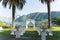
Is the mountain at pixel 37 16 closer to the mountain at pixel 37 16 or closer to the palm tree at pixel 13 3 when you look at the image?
the mountain at pixel 37 16

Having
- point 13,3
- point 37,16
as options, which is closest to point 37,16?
point 37,16

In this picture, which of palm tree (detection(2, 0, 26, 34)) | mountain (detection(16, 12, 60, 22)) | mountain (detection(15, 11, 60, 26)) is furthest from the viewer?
mountain (detection(16, 12, 60, 22))

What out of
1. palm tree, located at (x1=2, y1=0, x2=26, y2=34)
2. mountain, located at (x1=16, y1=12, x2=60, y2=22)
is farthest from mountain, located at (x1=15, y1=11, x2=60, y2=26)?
palm tree, located at (x1=2, y1=0, x2=26, y2=34)

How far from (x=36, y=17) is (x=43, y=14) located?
2.62m

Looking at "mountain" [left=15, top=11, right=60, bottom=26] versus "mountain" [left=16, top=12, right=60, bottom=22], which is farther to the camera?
"mountain" [left=16, top=12, right=60, bottom=22]

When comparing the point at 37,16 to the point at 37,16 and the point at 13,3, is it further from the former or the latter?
the point at 13,3

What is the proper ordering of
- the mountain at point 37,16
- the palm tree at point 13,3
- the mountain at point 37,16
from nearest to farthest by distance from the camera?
the palm tree at point 13,3
the mountain at point 37,16
the mountain at point 37,16

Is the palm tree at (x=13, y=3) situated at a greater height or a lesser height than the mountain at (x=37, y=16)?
greater

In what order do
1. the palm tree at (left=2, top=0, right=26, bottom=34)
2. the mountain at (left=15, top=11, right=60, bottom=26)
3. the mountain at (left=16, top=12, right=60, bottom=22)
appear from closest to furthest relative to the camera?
1. the palm tree at (left=2, top=0, right=26, bottom=34)
2. the mountain at (left=15, top=11, right=60, bottom=26)
3. the mountain at (left=16, top=12, right=60, bottom=22)

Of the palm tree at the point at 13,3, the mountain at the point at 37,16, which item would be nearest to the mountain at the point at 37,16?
the mountain at the point at 37,16

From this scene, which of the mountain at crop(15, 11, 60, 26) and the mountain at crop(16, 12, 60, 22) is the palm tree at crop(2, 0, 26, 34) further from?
the mountain at crop(16, 12, 60, 22)

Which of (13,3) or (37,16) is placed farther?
(37,16)

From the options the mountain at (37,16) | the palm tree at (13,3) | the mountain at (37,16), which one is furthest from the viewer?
the mountain at (37,16)

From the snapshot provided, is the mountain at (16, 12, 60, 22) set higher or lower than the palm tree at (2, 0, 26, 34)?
lower
